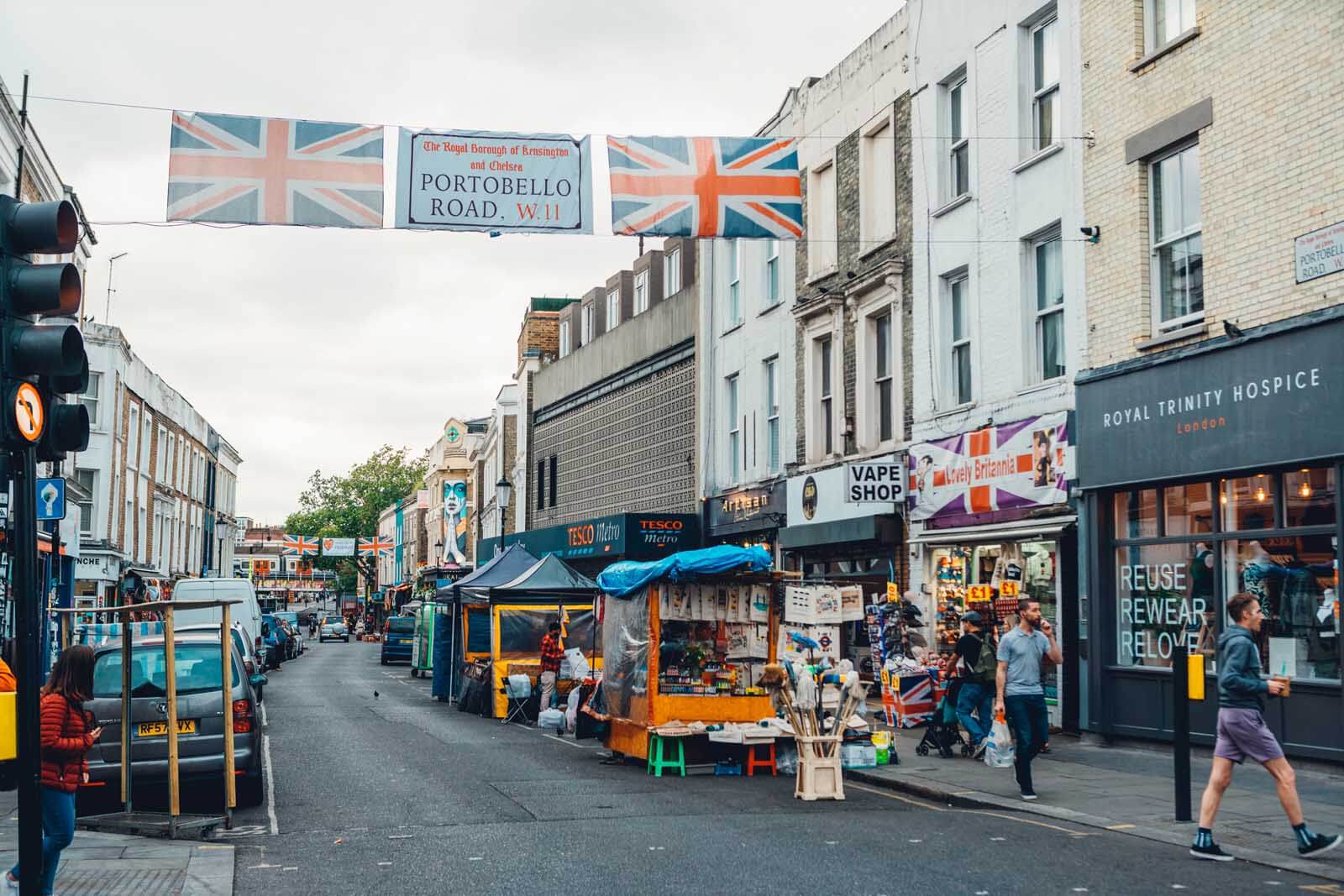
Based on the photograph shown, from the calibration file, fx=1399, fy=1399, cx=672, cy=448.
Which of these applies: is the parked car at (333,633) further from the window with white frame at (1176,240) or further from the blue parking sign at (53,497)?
the window with white frame at (1176,240)

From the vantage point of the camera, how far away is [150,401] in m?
52.3

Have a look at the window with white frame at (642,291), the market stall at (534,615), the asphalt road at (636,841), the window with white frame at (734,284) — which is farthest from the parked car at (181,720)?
the window with white frame at (642,291)

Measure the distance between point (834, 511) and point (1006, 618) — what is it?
5.81 metres

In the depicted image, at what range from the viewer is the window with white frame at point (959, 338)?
67.2ft

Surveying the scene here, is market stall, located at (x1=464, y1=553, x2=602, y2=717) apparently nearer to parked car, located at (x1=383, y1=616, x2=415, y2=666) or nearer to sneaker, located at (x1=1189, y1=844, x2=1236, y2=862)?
sneaker, located at (x1=1189, y1=844, x2=1236, y2=862)

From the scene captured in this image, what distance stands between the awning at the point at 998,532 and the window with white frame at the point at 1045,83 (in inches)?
197

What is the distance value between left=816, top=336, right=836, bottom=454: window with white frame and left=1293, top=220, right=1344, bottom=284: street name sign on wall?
37.1 ft

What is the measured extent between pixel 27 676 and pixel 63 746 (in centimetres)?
127

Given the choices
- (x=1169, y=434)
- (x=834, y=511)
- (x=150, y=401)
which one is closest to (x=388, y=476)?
(x=150, y=401)

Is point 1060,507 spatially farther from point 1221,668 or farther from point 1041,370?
point 1221,668

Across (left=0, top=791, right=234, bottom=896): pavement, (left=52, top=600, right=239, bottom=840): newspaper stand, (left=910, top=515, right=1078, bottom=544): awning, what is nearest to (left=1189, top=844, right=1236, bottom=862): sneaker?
(left=0, top=791, right=234, bottom=896): pavement

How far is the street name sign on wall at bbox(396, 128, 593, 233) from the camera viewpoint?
44.1ft

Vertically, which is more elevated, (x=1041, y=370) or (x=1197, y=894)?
(x=1041, y=370)

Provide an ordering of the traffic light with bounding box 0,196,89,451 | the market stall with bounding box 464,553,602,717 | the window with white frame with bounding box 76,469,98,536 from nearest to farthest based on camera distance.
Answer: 1. the traffic light with bounding box 0,196,89,451
2. the market stall with bounding box 464,553,602,717
3. the window with white frame with bounding box 76,469,98,536
